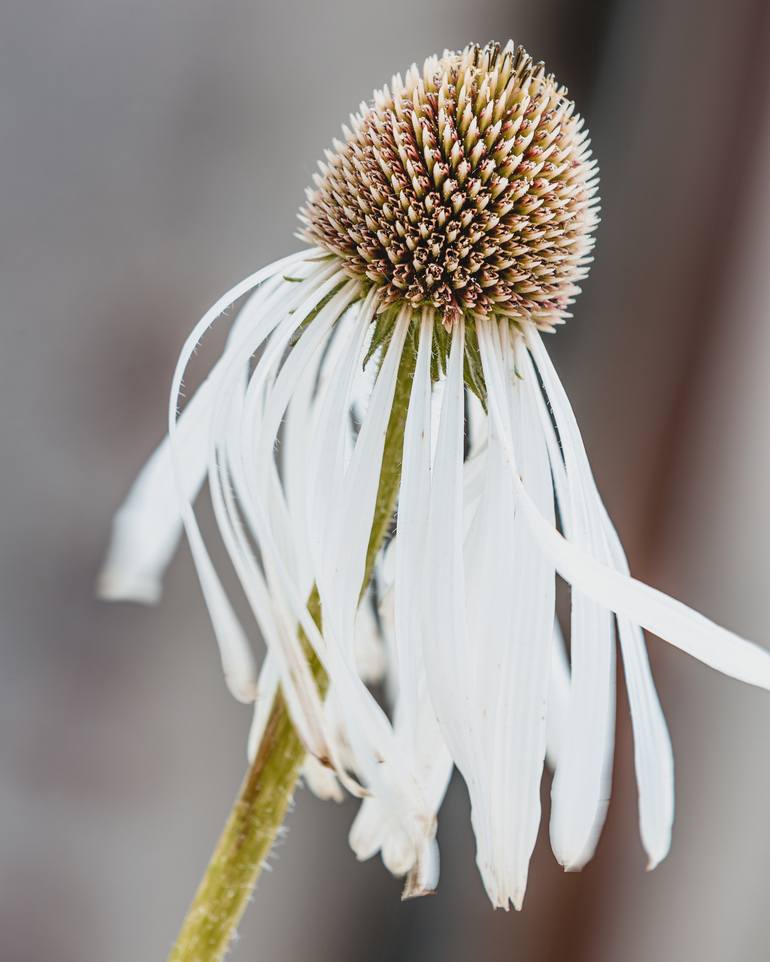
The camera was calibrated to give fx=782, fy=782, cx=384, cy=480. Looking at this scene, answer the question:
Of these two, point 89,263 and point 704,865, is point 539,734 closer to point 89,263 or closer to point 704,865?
point 89,263

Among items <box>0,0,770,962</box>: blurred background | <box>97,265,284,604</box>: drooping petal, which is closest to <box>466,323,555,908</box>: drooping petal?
<box>97,265,284,604</box>: drooping petal

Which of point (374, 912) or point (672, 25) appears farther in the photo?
point (374, 912)

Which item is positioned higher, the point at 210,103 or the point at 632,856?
the point at 210,103

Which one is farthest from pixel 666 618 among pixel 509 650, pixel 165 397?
pixel 165 397

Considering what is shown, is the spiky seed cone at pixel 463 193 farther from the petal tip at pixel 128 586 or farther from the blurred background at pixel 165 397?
the blurred background at pixel 165 397

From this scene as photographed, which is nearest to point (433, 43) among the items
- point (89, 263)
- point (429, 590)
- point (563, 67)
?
point (563, 67)

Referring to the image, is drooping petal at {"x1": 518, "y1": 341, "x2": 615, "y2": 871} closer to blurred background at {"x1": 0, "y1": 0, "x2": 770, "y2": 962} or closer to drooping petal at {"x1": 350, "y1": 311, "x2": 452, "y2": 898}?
drooping petal at {"x1": 350, "y1": 311, "x2": 452, "y2": 898}
